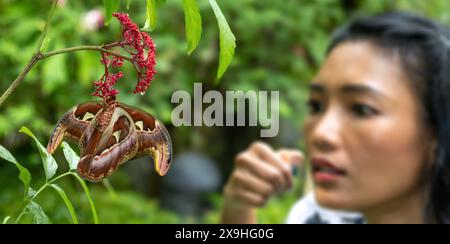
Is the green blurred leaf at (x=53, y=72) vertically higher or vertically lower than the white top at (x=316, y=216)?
higher

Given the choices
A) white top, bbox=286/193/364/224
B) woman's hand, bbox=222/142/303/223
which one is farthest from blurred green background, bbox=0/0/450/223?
white top, bbox=286/193/364/224

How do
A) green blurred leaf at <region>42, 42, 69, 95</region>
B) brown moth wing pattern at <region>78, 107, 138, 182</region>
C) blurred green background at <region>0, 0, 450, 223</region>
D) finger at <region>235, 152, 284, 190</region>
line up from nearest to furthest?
1. brown moth wing pattern at <region>78, 107, 138, 182</region>
2. finger at <region>235, 152, 284, 190</region>
3. green blurred leaf at <region>42, 42, 69, 95</region>
4. blurred green background at <region>0, 0, 450, 223</region>

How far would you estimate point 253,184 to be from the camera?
1.44m

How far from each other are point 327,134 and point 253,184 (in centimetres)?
30

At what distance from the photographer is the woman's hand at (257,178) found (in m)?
1.42

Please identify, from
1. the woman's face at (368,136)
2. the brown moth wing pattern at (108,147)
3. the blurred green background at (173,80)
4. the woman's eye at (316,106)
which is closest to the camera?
the brown moth wing pattern at (108,147)

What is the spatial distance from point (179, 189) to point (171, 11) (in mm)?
1327

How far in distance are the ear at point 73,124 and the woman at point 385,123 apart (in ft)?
2.83

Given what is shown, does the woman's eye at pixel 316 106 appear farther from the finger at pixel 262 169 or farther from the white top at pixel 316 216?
the white top at pixel 316 216

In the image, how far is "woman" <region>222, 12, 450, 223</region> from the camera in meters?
1.19

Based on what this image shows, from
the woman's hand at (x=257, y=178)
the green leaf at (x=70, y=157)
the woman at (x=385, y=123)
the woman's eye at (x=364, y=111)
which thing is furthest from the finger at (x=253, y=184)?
the green leaf at (x=70, y=157)

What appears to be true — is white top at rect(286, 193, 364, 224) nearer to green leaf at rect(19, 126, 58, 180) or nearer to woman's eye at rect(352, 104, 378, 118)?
woman's eye at rect(352, 104, 378, 118)

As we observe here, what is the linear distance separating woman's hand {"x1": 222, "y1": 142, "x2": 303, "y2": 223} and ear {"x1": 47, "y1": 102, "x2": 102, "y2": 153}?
106cm
